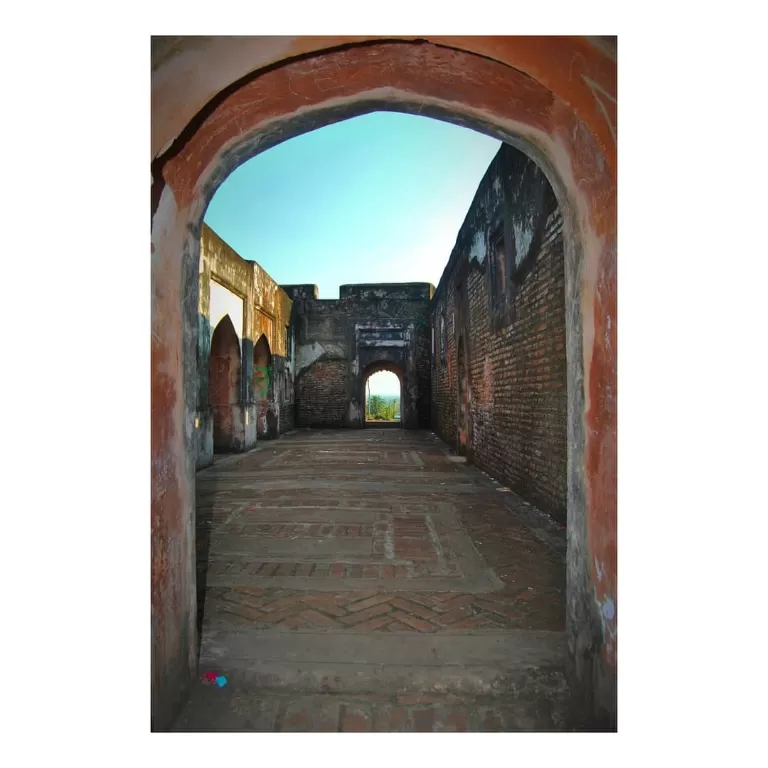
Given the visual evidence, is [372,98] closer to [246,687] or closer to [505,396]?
[246,687]

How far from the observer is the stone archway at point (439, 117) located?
1.73 meters

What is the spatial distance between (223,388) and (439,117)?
10215mm

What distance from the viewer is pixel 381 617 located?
9.12 feet

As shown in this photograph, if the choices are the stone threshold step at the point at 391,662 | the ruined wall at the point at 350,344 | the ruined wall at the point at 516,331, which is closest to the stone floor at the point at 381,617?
the stone threshold step at the point at 391,662

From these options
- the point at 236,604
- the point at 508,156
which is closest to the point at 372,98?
the point at 236,604

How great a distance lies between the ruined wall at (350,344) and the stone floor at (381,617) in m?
13.5

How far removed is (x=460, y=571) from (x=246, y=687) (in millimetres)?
1826

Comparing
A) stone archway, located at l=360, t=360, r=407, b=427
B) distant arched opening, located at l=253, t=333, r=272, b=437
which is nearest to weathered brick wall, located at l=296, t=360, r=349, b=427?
stone archway, located at l=360, t=360, r=407, b=427

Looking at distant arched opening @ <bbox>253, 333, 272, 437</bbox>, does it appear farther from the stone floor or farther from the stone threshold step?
the stone threshold step

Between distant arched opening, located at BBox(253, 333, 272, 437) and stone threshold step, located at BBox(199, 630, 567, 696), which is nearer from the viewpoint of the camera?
stone threshold step, located at BBox(199, 630, 567, 696)

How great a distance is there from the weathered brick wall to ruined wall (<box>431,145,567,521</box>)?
9774mm

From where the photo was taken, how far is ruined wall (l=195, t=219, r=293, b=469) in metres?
9.16

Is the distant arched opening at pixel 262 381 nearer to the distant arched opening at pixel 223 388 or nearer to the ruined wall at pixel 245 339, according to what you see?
the ruined wall at pixel 245 339

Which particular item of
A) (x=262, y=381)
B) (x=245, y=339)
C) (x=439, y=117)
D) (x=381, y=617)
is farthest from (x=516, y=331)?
(x=262, y=381)
